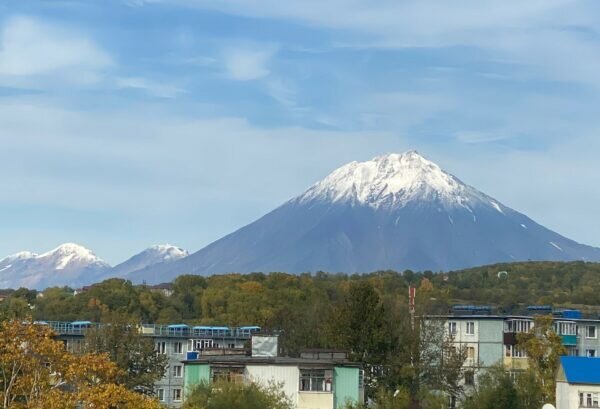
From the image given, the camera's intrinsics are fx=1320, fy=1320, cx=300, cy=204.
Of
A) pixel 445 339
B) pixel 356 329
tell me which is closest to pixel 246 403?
Answer: pixel 356 329

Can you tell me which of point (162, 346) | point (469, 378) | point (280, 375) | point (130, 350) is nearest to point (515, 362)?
point (469, 378)

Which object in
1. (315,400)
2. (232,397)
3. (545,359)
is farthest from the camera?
(545,359)

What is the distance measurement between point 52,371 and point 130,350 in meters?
47.6

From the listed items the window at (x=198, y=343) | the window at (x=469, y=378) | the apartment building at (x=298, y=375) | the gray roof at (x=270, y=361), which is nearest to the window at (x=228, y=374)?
the apartment building at (x=298, y=375)

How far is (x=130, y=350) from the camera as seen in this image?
86500 mm

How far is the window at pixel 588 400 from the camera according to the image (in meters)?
73.5

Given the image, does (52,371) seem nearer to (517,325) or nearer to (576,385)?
(576,385)

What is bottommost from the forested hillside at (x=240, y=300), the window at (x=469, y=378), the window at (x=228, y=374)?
the window at (x=228, y=374)

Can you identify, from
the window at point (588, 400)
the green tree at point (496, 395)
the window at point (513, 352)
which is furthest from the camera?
the window at point (513, 352)

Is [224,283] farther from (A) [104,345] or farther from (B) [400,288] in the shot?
(A) [104,345]

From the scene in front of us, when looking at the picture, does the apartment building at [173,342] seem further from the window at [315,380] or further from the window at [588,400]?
the window at [588,400]

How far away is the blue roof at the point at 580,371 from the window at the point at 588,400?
777 mm

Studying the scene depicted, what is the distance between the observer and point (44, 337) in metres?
38.2

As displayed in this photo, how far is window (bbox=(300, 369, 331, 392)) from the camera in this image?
225 ft
